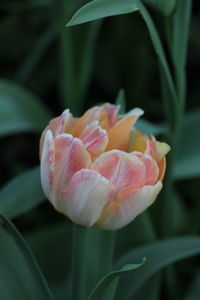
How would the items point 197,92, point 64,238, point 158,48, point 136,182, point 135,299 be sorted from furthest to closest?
1. point 197,92
2. point 64,238
3. point 135,299
4. point 158,48
5. point 136,182

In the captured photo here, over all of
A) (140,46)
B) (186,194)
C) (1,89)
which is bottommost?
(186,194)

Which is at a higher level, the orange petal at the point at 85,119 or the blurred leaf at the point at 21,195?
the orange petal at the point at 85,119

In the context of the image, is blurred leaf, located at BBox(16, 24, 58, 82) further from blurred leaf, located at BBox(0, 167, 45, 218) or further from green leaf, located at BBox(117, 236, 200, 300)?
green leaf, located at BBox(117, 236, 200, 300)

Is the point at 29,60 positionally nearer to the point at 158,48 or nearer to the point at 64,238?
the point at 64,238

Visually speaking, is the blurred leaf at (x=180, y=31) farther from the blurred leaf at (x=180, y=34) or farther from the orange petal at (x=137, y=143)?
the orange petal at (x=137, y=143)

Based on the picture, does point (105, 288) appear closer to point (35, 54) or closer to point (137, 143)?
point (137, 143)

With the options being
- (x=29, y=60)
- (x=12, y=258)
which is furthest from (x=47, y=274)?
(x=29, y=60)

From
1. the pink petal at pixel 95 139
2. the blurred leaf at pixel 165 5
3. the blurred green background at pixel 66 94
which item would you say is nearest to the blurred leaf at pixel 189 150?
the blurred green background at pixel 66 94

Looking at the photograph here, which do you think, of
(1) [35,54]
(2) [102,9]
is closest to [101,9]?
(2) [102,9]
